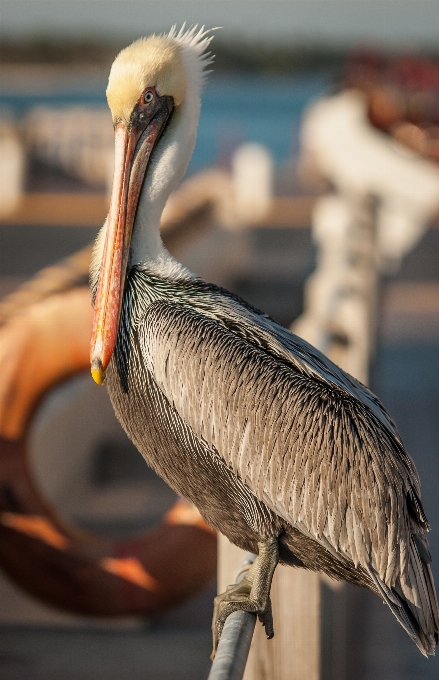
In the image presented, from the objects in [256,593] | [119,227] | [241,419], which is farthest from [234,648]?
[119,227]

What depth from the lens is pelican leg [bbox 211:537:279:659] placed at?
82.0 inches

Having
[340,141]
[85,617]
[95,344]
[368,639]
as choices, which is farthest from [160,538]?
[340,141]

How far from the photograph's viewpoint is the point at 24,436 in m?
3.92

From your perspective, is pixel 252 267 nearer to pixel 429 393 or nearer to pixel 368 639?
pixel 429 393

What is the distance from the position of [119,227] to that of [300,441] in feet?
2.19

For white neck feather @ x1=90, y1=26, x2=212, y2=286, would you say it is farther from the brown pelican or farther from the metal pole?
the metal pole

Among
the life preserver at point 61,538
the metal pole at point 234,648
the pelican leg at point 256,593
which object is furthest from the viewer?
the life preserver at point 61,538

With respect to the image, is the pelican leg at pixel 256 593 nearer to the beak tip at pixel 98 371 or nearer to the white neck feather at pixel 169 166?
the beak tip at pixel 98 371

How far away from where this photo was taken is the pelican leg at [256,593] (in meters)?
2.08

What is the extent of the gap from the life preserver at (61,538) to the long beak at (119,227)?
62.5 inches

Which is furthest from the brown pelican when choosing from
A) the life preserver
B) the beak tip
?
the life preserver

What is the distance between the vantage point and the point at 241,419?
2.24m

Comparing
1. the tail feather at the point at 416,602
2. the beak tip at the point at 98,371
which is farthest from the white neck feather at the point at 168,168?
the tail feather at the point at 416,602

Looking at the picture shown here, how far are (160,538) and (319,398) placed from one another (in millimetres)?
1752
